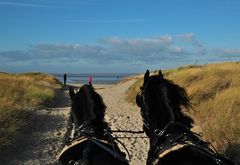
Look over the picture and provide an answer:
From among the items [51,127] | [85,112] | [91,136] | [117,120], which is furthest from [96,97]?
[117,120]

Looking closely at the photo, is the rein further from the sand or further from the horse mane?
the sand

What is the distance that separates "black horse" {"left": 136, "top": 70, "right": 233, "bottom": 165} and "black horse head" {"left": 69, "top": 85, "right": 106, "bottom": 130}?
0.53m

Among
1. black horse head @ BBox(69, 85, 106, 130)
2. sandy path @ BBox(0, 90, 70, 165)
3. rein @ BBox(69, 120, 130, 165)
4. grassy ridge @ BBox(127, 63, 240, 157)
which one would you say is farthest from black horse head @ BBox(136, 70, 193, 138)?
sandy path @ BBox(0, 90, 70, 165)

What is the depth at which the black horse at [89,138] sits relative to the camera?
5215 mm

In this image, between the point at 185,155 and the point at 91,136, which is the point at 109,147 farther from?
the point at 185,155

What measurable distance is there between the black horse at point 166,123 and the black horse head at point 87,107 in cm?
53

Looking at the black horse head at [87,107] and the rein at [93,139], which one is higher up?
the black horse head at [87,107]

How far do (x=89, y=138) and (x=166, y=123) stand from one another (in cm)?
87

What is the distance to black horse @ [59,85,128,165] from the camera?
17.1ft

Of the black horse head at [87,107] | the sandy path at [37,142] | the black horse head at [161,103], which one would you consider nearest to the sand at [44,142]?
the sandy path at [37,142]

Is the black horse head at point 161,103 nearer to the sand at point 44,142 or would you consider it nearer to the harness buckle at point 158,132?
the harness buckle at point 158,132

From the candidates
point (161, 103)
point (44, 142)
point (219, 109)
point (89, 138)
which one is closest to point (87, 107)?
point (89, 138)

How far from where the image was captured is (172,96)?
18.2 feet

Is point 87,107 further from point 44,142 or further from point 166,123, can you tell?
point 44,142
